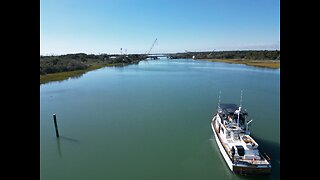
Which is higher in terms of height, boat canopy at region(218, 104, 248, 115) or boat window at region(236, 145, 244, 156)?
boat canopy at region(218, 104, 248, 115)

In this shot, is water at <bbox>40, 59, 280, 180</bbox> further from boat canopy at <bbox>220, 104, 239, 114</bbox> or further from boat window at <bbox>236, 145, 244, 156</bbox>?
boat canopy at <bbox>220, 104, 239, 114</bbox>

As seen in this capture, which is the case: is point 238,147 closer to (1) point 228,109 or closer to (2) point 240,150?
(2) point 240,150

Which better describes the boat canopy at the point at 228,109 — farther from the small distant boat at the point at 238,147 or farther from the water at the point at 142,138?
the water at the point at 142,138

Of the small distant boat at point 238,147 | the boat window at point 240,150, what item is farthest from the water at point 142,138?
the boat window at point 240,150

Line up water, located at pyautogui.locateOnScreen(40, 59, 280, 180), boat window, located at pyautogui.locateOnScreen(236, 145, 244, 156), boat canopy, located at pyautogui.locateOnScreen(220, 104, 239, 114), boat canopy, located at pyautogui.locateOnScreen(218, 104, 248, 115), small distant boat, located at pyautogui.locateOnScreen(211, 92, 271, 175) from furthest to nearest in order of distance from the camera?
boat canopy, located at pyautogui.locateOnScreen(220, 104, 239, 114) < boat canopy, located at pyautogui.locateOnScreen(218, 104, 248, 115) < water, located at pyautogui.locateOnScreen(40, 59, 280, 180) < boat window, located at pyautogui.locateOnScreen(236, 145, 244, 156) < small distant boat, located at pyautogui.locateOnScreen(211, 92, 271, 175)

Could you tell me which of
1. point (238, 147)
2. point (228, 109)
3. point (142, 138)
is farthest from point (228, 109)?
point (142, 138)

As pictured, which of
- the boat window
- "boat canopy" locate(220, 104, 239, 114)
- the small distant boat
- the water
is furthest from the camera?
"boat canopy" locate(220, 104, 239, 114)

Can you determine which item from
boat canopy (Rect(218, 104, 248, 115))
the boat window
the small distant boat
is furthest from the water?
boat canopy (Rect(218, 104, 248, 115))

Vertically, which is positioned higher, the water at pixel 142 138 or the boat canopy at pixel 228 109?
the boat canopy at pixel 228 109
